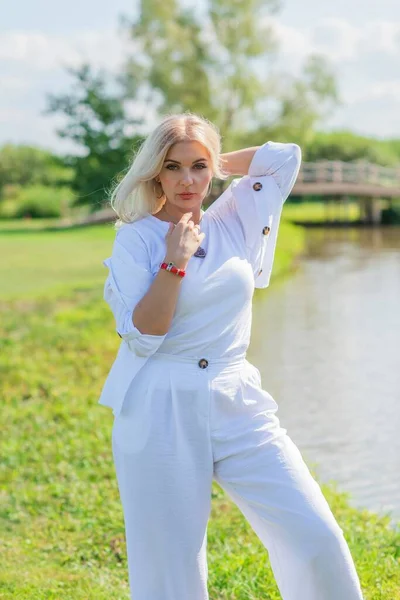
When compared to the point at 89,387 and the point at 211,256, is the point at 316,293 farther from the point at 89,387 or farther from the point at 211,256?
the point at 211,256

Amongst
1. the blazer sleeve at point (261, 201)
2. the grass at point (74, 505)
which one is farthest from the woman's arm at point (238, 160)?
the grass at point (74, 505)

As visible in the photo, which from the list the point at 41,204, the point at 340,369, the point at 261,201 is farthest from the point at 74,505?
the point at 41,204

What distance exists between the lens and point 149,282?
3059 mm

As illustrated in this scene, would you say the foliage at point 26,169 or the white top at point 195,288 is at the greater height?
the foliage at point 26,169

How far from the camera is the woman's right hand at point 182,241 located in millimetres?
3014

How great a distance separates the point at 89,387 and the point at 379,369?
3401 millimetres

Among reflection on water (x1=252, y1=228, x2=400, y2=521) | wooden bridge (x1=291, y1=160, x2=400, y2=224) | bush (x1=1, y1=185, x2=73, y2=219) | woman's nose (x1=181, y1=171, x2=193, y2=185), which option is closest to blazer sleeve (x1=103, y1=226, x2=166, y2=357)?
woman's nose (x1=181, y1=171, x2=193, y2=185)

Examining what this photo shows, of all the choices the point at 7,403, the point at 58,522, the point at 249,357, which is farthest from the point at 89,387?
the point at 58,522

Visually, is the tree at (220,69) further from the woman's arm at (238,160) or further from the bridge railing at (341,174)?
the woman's arm at (238,160)

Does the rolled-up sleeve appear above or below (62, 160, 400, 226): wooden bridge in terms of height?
below

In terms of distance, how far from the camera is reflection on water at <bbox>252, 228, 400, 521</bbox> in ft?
23.7

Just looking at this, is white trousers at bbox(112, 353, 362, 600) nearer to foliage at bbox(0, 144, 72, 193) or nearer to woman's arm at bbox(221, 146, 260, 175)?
woman's arm at bbox(221, 146, 260, 175)

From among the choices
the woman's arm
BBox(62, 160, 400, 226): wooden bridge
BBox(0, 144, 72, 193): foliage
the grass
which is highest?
BBox(0, 144, 72, 193): foliage

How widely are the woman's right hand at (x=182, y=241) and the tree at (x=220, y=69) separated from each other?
35.2 m
